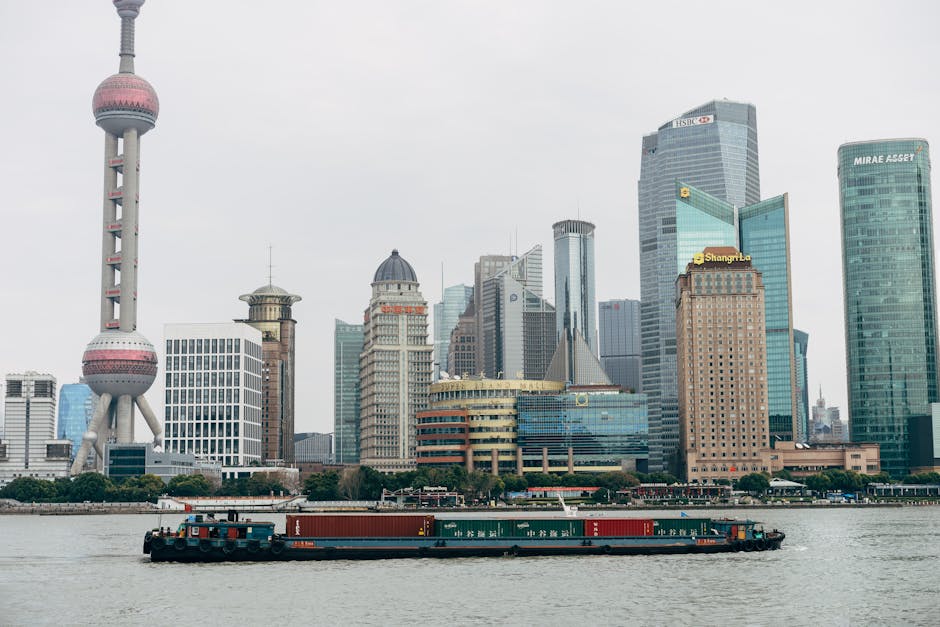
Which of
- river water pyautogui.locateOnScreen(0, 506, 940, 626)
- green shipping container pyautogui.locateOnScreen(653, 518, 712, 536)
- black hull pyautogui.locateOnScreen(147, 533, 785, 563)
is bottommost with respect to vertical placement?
river water pyautogui.locateOnScreen(0, 506, 940, 626)

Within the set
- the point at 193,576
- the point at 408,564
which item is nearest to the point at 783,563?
the point at 408,564

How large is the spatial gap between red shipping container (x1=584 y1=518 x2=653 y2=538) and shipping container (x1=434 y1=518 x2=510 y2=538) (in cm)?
990

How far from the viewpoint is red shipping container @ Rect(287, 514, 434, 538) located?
140 m

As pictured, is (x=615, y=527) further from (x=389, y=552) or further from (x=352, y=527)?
(x=352, y=527)

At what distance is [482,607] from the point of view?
99.1 m

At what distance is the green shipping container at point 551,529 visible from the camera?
466 feet

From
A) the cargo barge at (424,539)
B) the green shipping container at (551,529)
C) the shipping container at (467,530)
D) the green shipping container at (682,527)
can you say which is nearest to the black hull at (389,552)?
the cargo barge at (424,539)

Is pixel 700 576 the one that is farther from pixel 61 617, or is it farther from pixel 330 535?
pixel 61 617

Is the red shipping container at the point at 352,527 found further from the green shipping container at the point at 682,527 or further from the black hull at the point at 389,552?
the green shipping container at the point at 682,527

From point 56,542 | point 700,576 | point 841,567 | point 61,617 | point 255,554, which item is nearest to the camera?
point 61,617

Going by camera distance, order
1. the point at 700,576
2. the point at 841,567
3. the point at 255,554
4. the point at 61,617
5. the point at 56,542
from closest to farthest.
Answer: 1. the point at 61,617
2. the point at 700,576
3. the point at 841,567
4. the point at 255,554
5. the point at 56,542

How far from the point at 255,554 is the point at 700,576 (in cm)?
5078

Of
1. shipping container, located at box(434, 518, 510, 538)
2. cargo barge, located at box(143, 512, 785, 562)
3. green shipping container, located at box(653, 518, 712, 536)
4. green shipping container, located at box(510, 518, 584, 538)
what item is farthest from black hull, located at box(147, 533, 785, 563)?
green shipping container, located at box(653, 518, 712, 536)

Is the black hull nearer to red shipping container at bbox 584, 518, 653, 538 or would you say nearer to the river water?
red shipping container at bbox 584, 518, 653, 538
